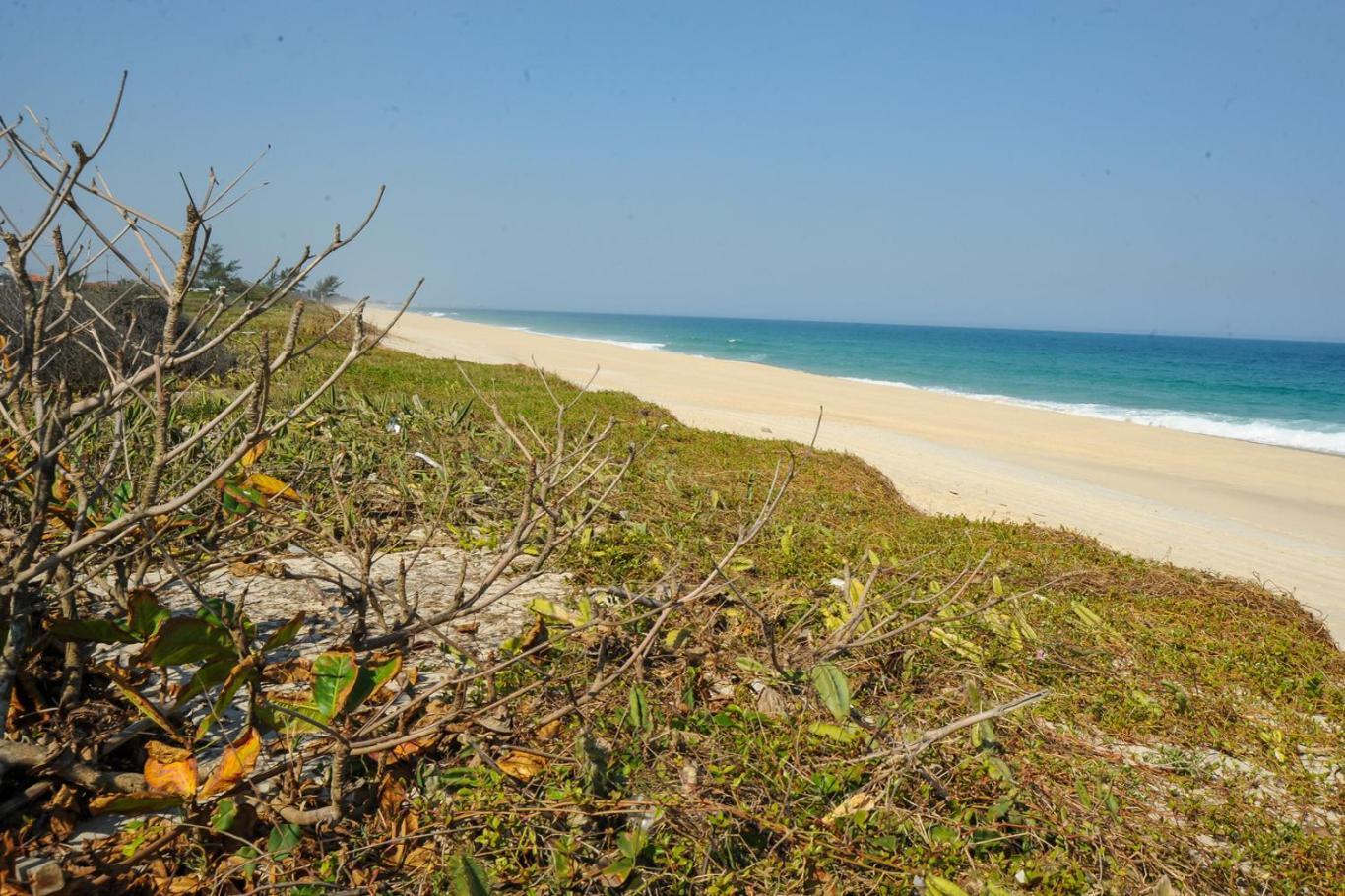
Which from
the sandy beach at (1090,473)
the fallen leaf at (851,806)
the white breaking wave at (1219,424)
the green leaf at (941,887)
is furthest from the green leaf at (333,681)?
the white breaking wave at (1219,424)

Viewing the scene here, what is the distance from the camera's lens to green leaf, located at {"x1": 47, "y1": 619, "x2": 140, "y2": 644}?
2.03 meters

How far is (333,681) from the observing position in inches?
80.5

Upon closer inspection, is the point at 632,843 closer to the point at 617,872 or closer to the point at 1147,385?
the point at 617,872

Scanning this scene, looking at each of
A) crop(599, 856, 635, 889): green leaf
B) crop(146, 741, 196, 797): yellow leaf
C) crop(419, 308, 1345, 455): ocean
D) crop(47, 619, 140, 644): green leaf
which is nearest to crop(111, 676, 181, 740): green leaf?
crop(146, 741, 196, 797): yellow leaf

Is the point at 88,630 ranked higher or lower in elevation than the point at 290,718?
higher

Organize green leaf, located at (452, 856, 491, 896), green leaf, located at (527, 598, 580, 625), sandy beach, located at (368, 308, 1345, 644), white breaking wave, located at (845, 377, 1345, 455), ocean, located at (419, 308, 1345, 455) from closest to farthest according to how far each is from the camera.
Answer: green leaf, located at (452, 856, 491, 896)
green leaf, located at (527, 598, 580, 625)
sandy beach, located at (368, 308, 1345, 644)
white breaking wave, located at (845, 377, 1345, 455)
ocean, located at (419, 308, 1345, 455)

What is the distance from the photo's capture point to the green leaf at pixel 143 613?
2.12 metres

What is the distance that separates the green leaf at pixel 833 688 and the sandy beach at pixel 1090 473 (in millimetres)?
4990

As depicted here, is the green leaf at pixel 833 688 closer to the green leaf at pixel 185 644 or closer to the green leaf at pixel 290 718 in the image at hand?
the green leaf at pixel 290 718

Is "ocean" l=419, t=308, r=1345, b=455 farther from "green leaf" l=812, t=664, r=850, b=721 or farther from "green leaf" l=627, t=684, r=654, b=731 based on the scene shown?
"green leaf" l=627, t=684, r=654, b=731

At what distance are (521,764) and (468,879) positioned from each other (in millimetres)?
481

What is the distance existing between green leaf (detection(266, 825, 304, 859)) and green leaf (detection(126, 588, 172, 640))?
655 millimetres

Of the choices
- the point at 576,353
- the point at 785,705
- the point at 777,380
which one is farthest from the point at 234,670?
the point at 576,353

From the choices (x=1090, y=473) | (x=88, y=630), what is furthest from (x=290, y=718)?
(x=1090, y=473)
